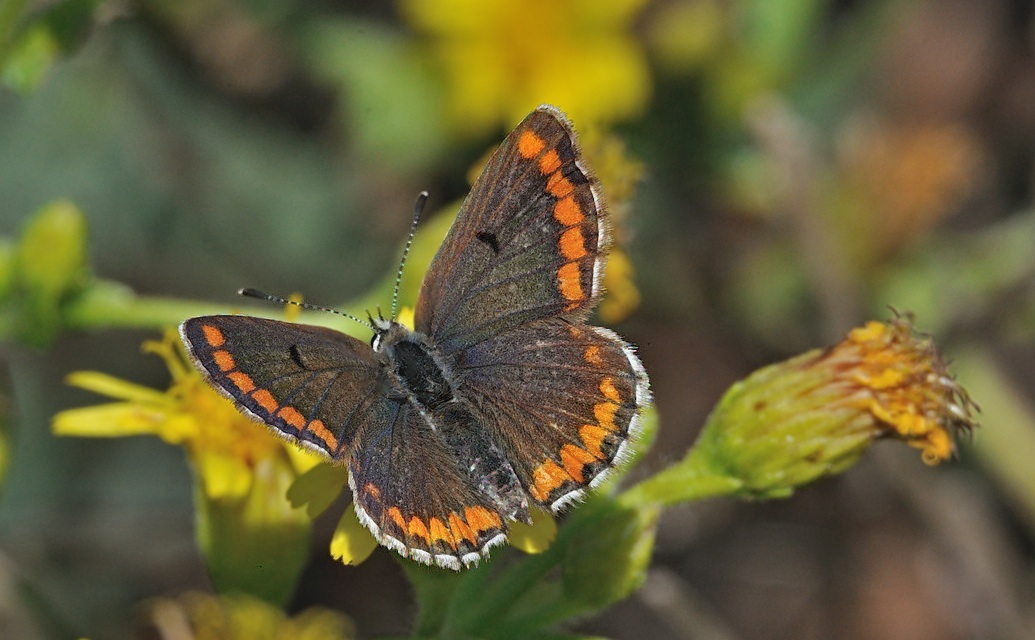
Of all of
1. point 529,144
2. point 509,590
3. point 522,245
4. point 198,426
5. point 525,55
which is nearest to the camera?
point 529,144

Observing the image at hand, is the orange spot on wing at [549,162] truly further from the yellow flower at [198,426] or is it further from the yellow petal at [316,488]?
the yellow flower at [198,426]

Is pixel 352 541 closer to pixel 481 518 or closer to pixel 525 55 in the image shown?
pixel 481 518

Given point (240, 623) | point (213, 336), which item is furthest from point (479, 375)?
point (240, 623)

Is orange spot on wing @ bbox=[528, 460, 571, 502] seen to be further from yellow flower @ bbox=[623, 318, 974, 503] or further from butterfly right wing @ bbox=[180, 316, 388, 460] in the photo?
yellow flower @ bbox=[623, 318, 974, 503]

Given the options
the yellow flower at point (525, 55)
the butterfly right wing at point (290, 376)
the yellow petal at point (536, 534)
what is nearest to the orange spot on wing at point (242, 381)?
the butterfly right wing at point (290, 376)

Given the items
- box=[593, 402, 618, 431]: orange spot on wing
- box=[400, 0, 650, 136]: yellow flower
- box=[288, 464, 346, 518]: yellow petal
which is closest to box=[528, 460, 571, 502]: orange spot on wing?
box=[593, 402, 618, 431]: orange spot on wing
